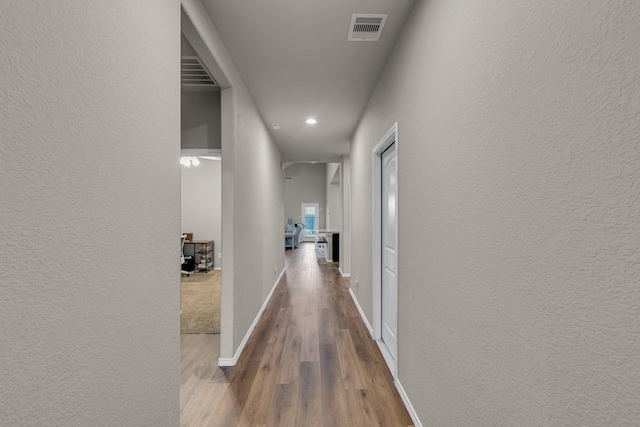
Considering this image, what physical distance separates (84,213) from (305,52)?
202cm

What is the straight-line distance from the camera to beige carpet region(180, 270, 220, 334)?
11.2ft

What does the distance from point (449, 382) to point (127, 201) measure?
1.55m

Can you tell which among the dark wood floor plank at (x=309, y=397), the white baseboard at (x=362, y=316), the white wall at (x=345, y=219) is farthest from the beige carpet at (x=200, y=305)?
the white wall at (x=345, y=219)

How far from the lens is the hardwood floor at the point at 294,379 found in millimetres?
1882

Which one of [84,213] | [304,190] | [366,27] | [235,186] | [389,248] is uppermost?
[366,27]

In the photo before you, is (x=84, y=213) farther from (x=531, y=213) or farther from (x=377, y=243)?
(x=377, y=243)

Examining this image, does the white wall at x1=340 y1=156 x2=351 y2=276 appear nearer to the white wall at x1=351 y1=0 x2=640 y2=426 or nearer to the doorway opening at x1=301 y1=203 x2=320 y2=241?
the white wall at x1=351 y1=0 x2=640 y2=426

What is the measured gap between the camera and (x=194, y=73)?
9.02ft

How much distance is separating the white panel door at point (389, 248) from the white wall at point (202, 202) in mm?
5025

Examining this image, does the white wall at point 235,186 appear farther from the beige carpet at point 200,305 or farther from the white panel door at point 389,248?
the white panel door at point 389,248

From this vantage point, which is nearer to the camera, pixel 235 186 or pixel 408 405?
pixel 408 405

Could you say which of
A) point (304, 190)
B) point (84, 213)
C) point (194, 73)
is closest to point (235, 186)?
point (194, 73)

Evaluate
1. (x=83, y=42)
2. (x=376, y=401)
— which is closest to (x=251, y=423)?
(x=376, y=401)

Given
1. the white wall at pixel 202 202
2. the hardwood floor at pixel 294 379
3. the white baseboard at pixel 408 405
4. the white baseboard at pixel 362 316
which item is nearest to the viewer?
the white baseboard at pixel 408 405
